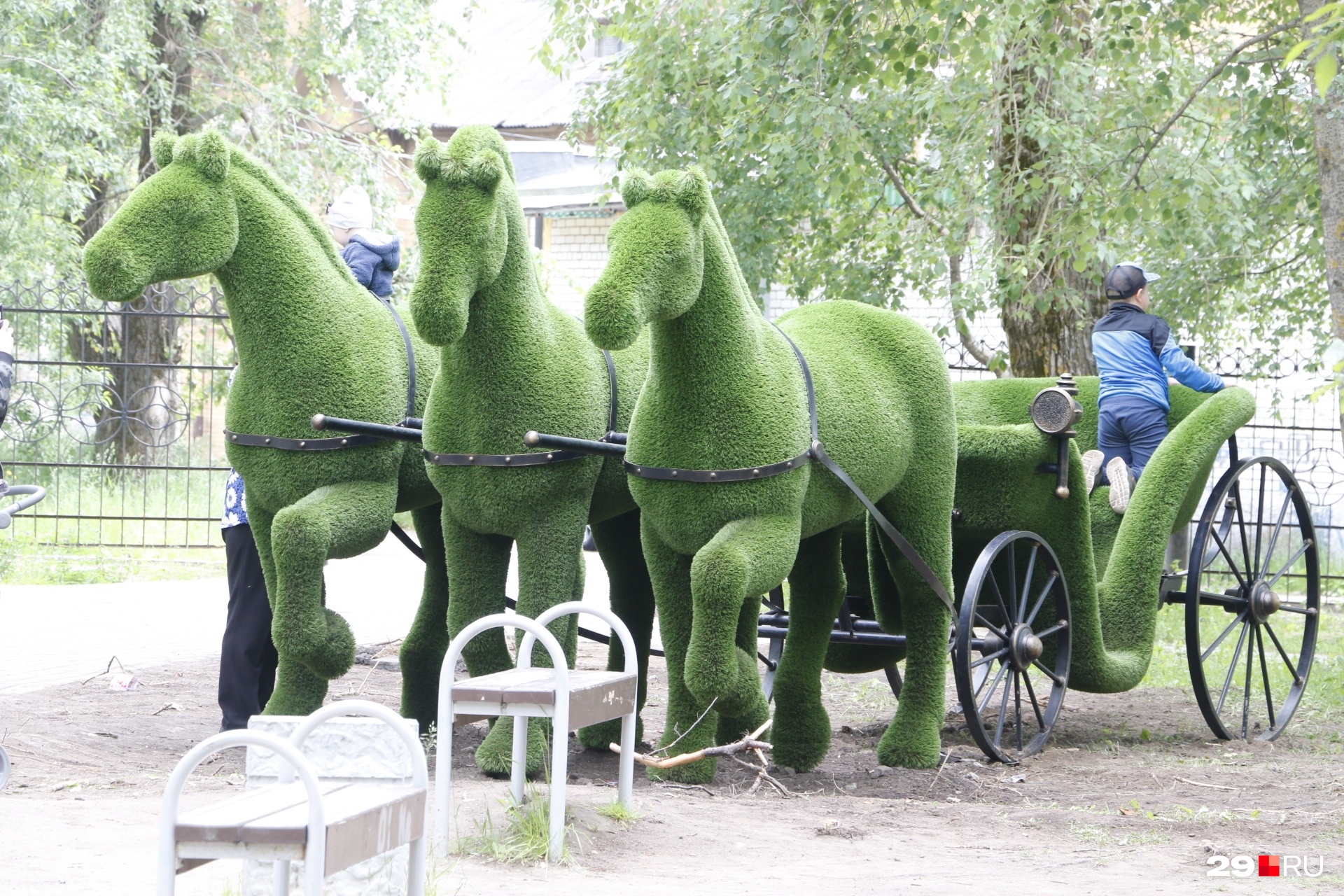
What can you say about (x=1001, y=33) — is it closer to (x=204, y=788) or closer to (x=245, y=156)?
(x=245, y=156)

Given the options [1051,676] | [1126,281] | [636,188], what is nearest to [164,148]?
[636,188]

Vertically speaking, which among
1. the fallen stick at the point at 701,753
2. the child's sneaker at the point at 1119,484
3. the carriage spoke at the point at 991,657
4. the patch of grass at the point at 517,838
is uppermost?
the child's sneaker at the point at 1119,484

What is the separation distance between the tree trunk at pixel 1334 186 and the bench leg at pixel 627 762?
13.9 feet

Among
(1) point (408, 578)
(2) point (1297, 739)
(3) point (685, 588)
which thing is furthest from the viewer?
(1) point (408, 578)

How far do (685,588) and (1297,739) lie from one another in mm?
3547

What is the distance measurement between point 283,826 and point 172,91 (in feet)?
50.3

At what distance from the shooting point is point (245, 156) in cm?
548

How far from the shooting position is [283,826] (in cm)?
253

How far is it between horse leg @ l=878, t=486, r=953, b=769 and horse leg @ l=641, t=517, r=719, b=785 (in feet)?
3.09

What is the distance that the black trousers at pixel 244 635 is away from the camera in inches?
233

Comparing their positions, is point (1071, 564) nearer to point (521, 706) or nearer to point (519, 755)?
point (519, 755)

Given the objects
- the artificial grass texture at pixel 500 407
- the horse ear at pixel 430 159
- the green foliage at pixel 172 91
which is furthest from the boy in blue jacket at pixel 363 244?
the green foliage at pixel 172 91

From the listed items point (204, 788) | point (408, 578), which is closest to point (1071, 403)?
point (204, 788)

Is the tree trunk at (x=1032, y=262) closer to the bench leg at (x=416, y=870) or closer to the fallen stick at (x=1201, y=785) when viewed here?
the fallen stick at (x=1201, y=785)
